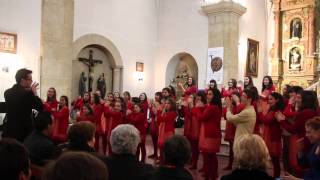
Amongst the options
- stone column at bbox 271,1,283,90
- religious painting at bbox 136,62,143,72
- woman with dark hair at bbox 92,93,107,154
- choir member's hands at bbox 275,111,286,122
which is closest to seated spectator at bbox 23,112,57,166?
choir member's hands at bbox 275,111,286,122

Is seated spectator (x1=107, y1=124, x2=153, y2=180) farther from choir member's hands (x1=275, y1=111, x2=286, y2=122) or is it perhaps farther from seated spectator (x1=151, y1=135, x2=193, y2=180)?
choir member's hands (x1=275, y1=111, x2=286, y2=122)

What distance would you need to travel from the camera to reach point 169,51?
51.5 feet

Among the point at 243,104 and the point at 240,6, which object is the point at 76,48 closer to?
the point at 240,6

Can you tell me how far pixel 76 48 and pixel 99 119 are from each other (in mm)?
5059

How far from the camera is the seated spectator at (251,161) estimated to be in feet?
8.16

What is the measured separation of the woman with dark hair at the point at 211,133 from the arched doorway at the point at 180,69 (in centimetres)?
925

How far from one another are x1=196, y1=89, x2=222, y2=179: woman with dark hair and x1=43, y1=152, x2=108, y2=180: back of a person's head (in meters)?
4.68

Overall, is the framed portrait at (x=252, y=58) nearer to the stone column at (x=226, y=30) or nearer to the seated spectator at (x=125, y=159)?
the stone column at (x=226, y=30)

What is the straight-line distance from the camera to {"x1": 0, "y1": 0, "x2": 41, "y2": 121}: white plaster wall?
34.7 feet

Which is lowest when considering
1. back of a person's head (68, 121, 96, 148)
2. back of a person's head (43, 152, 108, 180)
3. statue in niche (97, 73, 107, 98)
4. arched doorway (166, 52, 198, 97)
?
back of a person's head (68, 121, 96, 148)

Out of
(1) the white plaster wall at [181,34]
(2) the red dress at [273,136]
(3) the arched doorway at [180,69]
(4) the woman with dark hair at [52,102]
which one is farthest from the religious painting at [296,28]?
(4) the woman with dark hair at [52,102]

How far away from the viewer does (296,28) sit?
1709 cm

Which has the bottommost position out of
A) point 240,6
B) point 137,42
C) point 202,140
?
point 202,140

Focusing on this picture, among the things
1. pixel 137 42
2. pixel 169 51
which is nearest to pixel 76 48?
pixel 137 42
